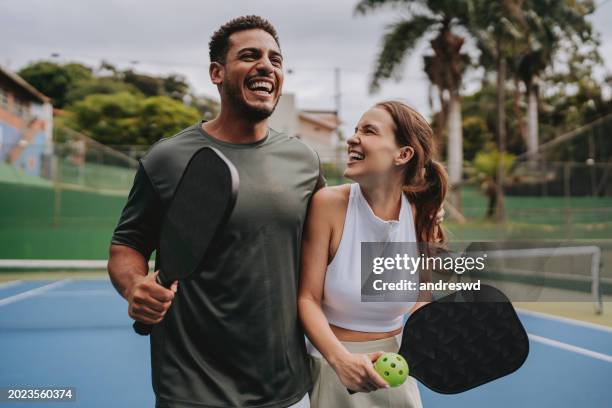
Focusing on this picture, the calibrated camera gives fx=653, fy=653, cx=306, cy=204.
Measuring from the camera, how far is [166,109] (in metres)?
38.0

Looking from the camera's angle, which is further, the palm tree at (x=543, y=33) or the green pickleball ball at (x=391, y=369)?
the palm tree at (x=543, y=33)

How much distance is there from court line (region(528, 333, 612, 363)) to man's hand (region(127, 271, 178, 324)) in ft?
17.9

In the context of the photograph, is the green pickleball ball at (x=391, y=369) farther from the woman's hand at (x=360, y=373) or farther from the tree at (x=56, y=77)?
the tree at (x=56, y=77)

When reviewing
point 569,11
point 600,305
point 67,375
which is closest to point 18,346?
point 67,375

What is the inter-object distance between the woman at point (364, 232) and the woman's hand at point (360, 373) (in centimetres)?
14

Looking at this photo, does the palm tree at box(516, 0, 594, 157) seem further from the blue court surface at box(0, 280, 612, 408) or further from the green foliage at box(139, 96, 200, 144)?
the green foliage at box(139, 96, 200, 144)

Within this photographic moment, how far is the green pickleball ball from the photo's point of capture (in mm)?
1559

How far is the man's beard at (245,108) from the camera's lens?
1901mm

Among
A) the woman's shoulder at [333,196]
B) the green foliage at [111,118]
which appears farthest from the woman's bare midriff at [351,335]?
the green foliage at [111,118]

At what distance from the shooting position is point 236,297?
180 centimetres

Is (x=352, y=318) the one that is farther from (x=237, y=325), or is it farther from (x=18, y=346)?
(x=18, y=346)

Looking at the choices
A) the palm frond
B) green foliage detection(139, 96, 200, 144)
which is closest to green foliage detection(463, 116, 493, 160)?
green foliage detection(139, 96, 200, 144)

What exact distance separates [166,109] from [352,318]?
37.5 metres

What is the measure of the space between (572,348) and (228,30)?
18.3 feet
